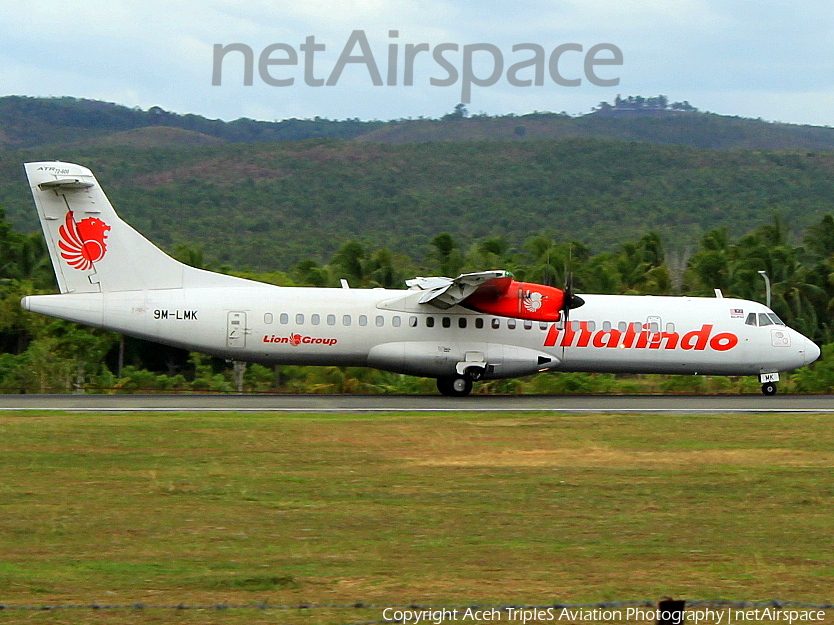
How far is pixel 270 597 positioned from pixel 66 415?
41.4 feet

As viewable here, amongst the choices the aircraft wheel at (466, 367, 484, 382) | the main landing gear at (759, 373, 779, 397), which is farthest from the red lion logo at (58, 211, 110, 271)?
the main landing gear at (759, 373, 779, 397)

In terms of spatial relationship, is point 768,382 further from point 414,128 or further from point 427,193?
point 414,128

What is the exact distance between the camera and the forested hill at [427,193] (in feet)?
290

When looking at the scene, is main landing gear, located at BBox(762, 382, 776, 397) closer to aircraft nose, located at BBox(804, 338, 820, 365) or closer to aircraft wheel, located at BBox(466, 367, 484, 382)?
aircraft nose, located at BBox(804, 338, 820, 365)

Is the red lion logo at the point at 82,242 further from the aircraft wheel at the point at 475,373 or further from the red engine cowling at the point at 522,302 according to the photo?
the aircraft wheel at the point at 475,373

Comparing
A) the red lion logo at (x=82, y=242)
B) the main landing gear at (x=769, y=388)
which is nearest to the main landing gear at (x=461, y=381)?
the main landing gear at (x=769, y=388)

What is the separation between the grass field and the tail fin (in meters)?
5.30

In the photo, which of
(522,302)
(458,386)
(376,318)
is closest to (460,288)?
(522,302)

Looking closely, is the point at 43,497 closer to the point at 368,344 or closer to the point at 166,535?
the point at 166,535

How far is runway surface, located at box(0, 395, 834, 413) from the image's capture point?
71.4 feet

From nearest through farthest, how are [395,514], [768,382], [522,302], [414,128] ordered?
1. [395,514]
2. [522,302]
3. [768,382]
4. [414,128]

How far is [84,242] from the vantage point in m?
24.0

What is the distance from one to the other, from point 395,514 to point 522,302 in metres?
13.0

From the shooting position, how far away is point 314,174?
110m
